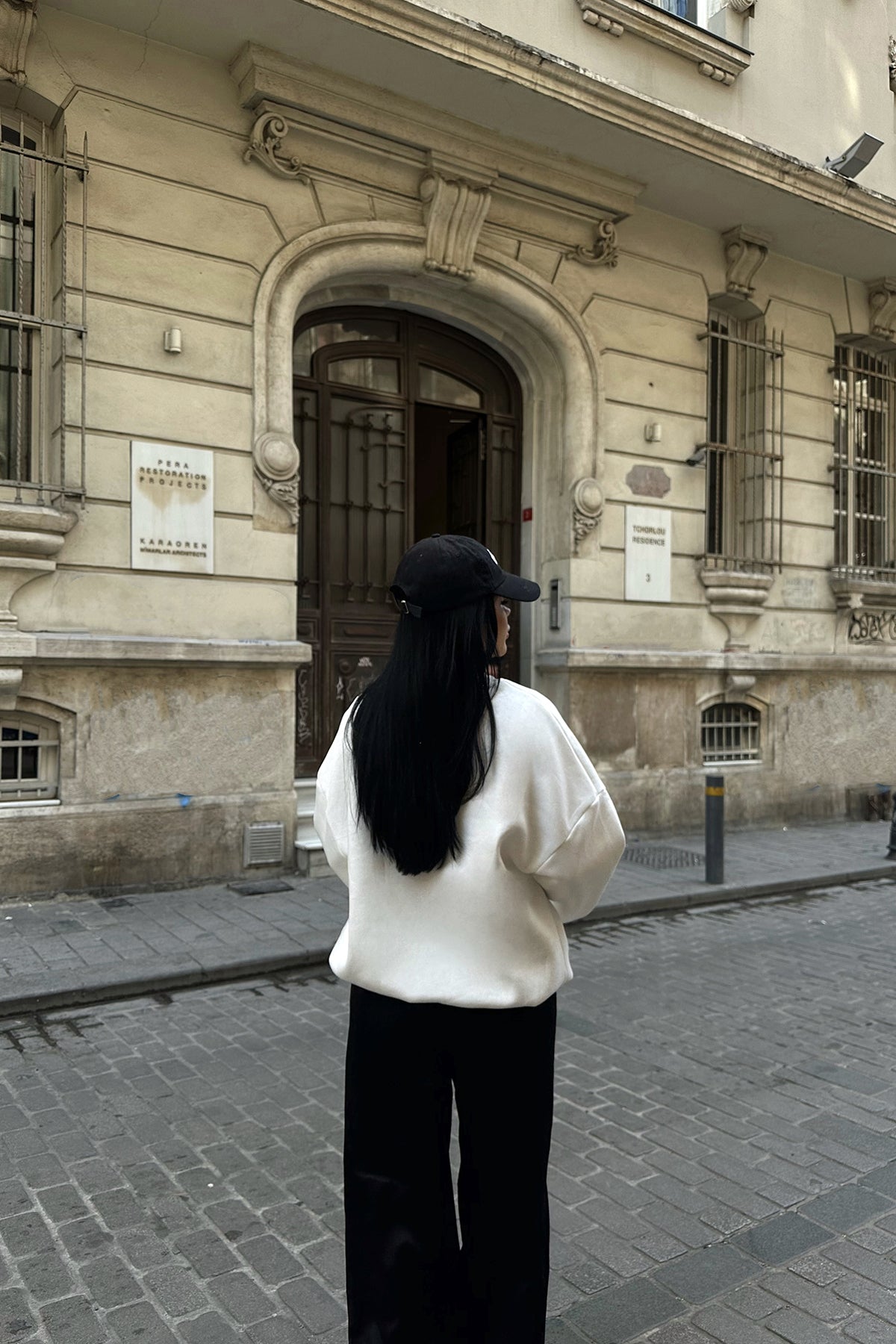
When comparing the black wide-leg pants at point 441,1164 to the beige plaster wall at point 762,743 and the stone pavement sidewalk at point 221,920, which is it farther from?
the beige plaster wall at point 762,743

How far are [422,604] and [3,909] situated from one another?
5.89 meters

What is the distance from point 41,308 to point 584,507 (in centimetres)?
507

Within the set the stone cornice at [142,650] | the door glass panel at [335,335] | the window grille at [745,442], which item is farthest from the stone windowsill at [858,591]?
the stone cornice at [142,650]

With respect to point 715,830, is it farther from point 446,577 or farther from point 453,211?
point 446,577

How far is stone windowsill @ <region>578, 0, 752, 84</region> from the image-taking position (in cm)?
912

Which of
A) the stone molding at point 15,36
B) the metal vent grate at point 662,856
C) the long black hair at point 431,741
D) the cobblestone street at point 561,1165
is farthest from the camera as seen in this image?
the metal vent grate at point 662,856

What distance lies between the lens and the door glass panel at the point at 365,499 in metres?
9.42

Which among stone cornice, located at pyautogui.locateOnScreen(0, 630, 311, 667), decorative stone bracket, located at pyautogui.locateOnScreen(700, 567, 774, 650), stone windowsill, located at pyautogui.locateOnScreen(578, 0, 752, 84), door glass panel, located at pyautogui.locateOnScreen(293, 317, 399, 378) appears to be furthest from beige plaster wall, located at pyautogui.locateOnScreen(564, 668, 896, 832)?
stone windowsill, located at pyautogui.locateOnScreen(578, 0, 752, 84)

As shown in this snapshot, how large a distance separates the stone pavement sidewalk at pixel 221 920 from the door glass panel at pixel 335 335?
460 centimetres

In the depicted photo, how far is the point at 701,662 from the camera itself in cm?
1069

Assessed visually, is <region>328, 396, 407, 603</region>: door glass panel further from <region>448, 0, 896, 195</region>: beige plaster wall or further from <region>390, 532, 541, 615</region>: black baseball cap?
<region>390, 532, 541, 615</region>: black baseball cap

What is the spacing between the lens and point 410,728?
2006 mm

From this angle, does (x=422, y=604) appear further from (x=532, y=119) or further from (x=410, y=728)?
(x=532, y=119)

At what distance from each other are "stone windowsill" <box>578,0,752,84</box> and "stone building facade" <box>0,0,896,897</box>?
0.03 meters
